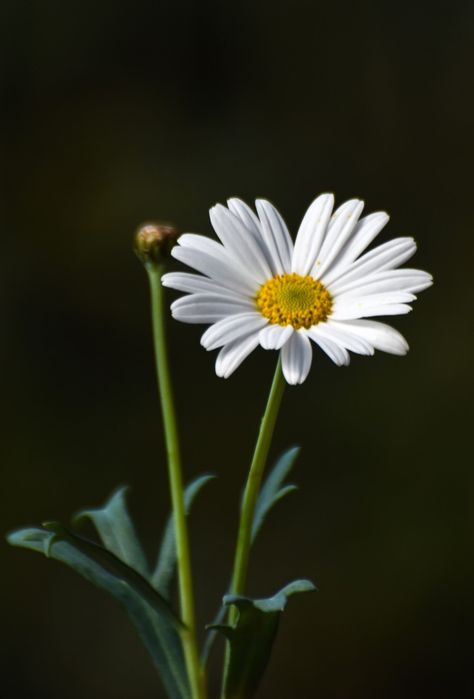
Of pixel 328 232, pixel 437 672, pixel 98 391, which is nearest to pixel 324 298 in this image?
pixel 328 232

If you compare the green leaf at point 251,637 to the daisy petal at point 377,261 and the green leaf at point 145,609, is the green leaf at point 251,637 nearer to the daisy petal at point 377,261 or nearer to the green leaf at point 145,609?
the green leaf at point 145,609

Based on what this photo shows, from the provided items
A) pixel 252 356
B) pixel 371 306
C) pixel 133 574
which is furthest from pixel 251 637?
pixel 252 356

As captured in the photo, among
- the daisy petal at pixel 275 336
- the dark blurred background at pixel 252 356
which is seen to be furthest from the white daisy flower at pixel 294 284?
the dark blurred background at pixel 252 356

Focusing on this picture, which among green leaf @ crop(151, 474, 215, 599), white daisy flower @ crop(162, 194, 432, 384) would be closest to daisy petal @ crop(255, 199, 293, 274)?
white daisy flower @ crop(162, 194, 432, 384)

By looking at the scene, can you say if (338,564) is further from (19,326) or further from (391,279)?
(391,279)

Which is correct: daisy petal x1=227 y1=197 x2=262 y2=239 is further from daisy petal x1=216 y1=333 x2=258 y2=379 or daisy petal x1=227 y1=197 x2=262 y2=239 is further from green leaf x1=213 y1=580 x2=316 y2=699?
green leaf x1=213 y1=580 x2=316 y2=699
